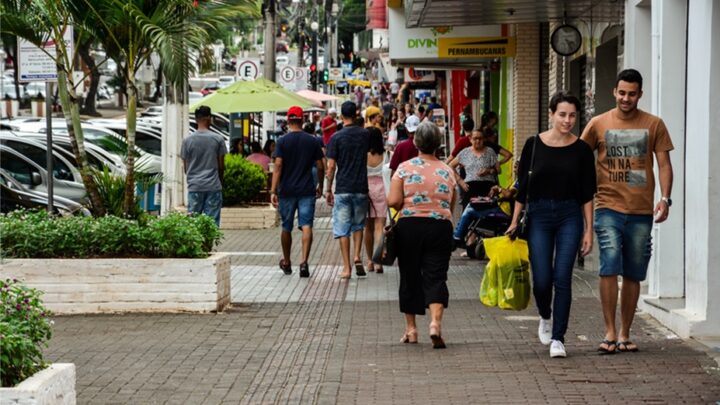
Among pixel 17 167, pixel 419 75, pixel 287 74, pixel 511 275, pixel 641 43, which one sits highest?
pixel 419 75

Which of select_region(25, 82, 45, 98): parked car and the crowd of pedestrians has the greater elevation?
select_region(25, 82, 45, 98): parked car

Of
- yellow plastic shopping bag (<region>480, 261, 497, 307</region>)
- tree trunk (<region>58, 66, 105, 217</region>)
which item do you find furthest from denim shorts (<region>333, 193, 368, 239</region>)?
yellow plastic shopping bag (<region>480, 261, 497, 307</region>)

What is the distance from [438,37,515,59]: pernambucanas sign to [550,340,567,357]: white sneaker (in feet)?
53.0

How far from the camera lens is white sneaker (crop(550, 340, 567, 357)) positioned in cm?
969

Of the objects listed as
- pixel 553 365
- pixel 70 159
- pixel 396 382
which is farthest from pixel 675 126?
pixel 70 159

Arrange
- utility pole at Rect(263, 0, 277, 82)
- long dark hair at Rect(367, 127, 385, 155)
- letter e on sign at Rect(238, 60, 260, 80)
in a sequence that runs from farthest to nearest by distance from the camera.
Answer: utility pole at Rect(263, 0, 277, 82) < letter e on sign at Rect(238, 60, 260, 80) < long dark hair at Rect(367, 127, 385, 155)

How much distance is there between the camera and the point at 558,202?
381 inches

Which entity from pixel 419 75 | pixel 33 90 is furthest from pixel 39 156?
pixel 33 90

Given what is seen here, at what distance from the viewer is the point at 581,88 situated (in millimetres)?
20281

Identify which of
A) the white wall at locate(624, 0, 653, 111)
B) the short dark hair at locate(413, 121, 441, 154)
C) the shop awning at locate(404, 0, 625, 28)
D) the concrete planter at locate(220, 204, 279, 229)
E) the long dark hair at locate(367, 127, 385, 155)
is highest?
the shop awning at locate(404, 0, 625, 28)

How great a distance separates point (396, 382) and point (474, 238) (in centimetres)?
917

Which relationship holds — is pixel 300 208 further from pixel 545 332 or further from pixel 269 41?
pixel 269 41

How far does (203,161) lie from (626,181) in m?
7.80

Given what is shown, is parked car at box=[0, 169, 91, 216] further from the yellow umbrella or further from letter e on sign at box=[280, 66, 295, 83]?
letter e on sign at box=[280, 66, 295, 83]
